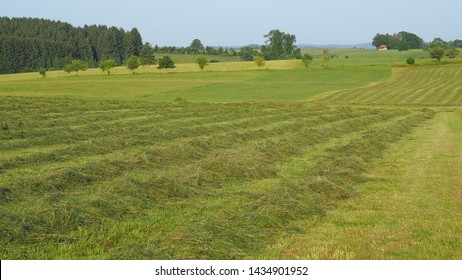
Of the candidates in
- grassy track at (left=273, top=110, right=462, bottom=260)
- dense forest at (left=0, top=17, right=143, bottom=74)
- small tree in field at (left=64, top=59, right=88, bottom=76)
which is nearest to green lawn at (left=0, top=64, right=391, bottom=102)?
small tree in field at (left=64, top=59, right=88, bottom=76)

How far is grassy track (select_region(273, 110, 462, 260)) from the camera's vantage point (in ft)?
25.1

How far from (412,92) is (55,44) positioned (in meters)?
105

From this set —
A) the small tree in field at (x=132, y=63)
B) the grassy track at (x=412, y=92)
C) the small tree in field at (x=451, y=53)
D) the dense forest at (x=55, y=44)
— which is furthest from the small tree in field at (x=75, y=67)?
the small tree in field at (x=451, y=53)

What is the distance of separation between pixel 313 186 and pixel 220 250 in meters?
4.53

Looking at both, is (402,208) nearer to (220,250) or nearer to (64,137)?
(220,250)

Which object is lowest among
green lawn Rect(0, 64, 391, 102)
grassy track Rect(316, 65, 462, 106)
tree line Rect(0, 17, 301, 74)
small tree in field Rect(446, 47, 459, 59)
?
grassy track Rect(316, 65, 462, 106)

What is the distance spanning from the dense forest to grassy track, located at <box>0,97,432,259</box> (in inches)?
4545

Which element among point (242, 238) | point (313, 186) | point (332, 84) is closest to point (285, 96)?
point (332, 84)

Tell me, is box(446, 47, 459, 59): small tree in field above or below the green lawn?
above

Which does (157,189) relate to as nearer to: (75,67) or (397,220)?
(397,220)

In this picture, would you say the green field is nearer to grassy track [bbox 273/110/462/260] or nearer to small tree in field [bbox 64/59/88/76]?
grassy track [bbox 273/110/462/260]

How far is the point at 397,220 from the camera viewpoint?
9.41 meters

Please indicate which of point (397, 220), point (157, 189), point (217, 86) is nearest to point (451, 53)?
point (217, 86)

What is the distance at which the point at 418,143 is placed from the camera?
68.7 ft
